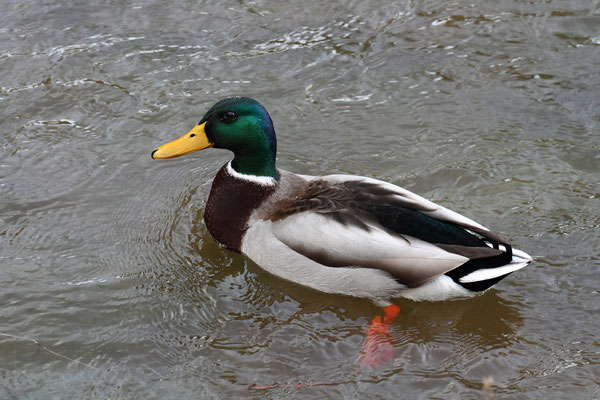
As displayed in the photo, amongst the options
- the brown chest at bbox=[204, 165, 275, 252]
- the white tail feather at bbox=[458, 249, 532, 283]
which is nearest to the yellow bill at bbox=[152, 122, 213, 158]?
the brown chest at bbox=[204, 165, 275, 252]

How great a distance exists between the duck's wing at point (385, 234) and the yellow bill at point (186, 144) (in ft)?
2.81

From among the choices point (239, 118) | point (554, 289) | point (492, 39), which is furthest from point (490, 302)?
point (492, 39)

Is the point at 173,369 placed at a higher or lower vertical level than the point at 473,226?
lower

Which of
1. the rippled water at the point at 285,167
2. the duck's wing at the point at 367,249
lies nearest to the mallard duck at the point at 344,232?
the duck's wing at the point at 367,249

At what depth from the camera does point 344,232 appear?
5246 millimetres

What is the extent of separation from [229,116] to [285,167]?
1056 millimetres

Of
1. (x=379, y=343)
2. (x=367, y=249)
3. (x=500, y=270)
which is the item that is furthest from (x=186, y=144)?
(x=500, y=270)

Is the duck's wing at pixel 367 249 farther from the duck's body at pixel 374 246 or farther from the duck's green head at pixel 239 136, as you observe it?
the duck's green head at pixel 239 136

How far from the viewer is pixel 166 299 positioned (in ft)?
17.9

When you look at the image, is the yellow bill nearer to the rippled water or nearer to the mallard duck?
the mallard duck

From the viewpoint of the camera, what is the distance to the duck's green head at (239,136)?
5.77 m

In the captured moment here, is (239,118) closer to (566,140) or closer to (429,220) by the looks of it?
(429,220)

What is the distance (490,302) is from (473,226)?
0.58m

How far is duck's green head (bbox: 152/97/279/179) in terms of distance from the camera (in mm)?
5773
